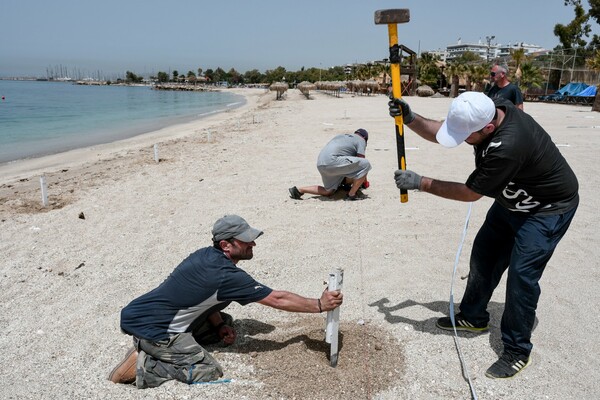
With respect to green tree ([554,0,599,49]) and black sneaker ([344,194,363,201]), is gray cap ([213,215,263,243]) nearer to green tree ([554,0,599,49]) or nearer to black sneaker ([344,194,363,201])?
black sneaker ([344,194,363,201])

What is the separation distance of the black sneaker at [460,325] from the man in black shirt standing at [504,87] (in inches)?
160

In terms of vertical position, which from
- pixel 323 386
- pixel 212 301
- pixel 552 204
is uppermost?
pixel 552 204

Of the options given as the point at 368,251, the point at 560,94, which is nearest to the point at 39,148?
the point at 368,251

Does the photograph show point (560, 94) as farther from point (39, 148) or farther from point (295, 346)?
point (295, 346)

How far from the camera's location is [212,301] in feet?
10.3

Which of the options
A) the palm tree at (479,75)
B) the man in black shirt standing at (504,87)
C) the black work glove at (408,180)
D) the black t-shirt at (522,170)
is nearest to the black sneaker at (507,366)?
the black t-shirt at (522,170)

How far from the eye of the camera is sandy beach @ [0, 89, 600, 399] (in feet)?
10.3

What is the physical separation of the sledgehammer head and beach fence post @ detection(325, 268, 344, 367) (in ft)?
6.81

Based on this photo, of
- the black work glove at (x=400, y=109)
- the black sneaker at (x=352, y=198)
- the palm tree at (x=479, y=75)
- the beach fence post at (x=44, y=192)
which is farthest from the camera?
the palm tree at (x=479, y=75)

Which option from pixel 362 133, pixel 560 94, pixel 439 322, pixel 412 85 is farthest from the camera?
pixel 412 85

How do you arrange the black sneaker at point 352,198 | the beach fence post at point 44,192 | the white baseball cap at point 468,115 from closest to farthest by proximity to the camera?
the white baseball cap at point 468,115 < the black sneaker at point 352,198 < the beach fence post at point 44,192

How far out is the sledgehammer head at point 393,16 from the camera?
144 inches

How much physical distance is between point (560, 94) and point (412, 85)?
15470 millimetres

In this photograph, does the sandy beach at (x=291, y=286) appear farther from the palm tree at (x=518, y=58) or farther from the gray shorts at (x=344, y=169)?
the palm tree at (x=518, y=58)
